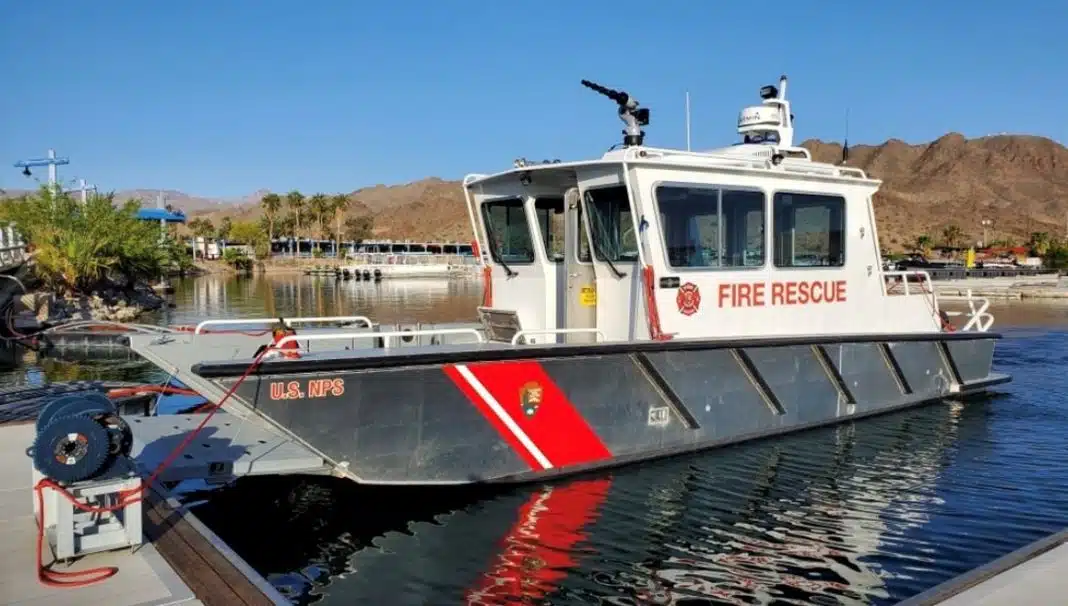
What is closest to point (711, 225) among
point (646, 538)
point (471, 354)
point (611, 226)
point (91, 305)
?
point (611, 226)

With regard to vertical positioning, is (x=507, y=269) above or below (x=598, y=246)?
below

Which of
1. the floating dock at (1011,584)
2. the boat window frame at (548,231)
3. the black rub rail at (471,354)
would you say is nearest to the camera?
the floating dock at (1011,584)

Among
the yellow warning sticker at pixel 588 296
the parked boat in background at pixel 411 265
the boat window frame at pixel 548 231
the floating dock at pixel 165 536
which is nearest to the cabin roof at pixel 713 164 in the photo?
the boat window frame at pixel 548 231

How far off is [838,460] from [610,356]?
117 inches

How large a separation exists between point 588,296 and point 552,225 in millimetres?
892

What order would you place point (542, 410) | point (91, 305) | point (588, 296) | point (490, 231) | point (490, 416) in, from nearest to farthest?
1. point (490, 416)
2. point (542, 410)
3. point (588, 296)
4. point (490, 231)
5. point (91, 305)

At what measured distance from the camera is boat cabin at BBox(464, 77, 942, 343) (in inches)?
316

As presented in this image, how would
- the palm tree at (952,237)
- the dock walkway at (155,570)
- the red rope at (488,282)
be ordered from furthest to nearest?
the palm tree at (952,237) → the red rope at (488,282) → the dock walkway at (155,570)

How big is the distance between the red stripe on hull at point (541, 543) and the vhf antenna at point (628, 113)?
10.9ft

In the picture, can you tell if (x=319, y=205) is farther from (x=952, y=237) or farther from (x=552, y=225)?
(x=552, y=225)

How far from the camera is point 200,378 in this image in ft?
19.9

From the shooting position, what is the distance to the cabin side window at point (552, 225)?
29.3 ft

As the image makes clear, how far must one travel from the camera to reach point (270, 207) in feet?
332

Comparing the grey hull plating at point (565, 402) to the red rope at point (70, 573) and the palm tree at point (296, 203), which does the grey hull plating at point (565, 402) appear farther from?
the palm tree at point (296, 203)
